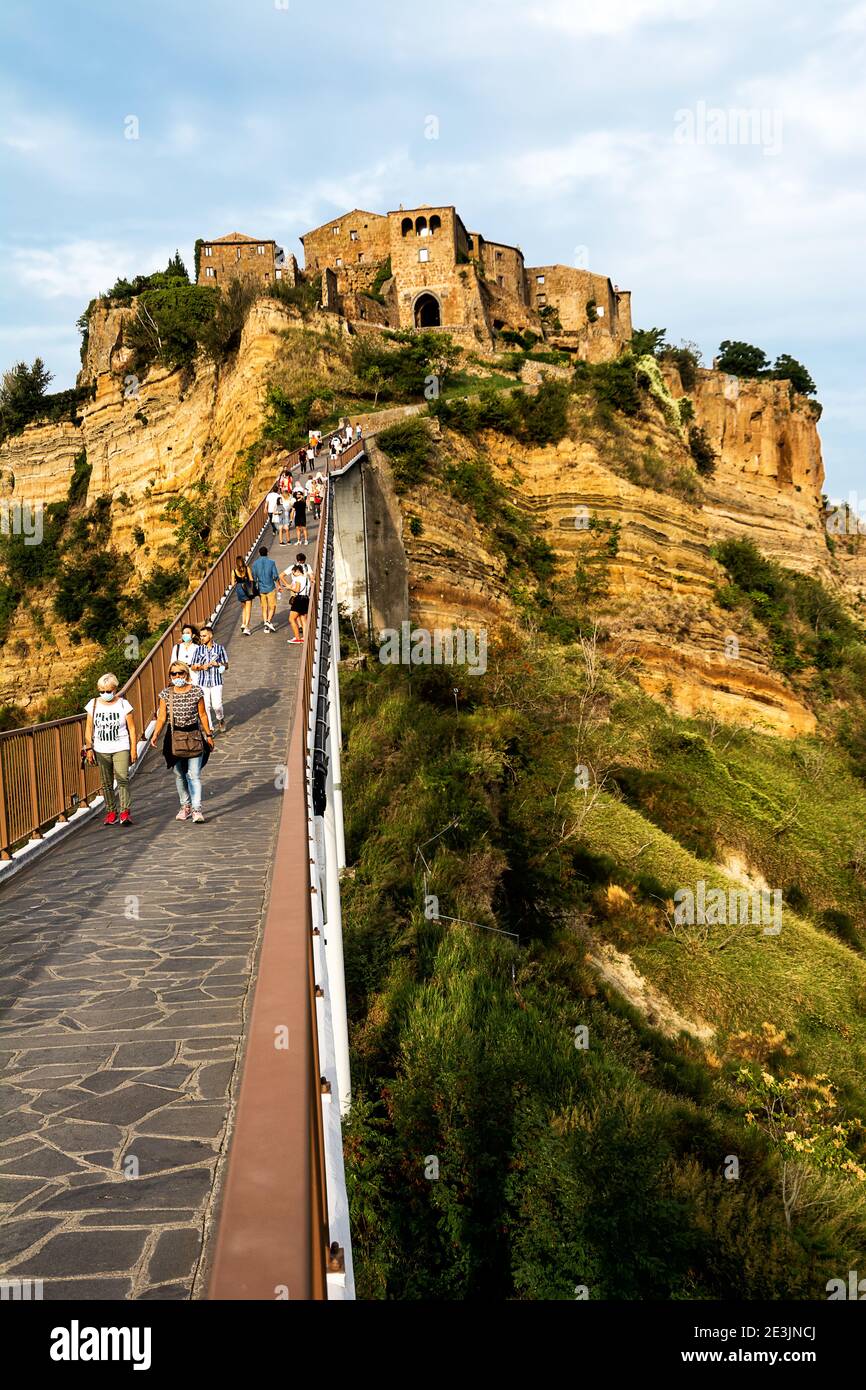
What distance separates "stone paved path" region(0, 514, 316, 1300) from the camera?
10.6 ft

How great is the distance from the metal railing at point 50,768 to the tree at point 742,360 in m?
59.1

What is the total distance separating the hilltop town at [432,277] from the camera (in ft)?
176

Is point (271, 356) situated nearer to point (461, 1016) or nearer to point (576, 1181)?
point (461, 1016)

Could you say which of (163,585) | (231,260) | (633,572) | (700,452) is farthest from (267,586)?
(231,260)

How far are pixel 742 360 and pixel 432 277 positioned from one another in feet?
77.5

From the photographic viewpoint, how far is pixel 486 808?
17781 mm

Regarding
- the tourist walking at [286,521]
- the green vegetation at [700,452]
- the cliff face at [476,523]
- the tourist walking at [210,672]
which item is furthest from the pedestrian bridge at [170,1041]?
the green vegetation at [700,452]

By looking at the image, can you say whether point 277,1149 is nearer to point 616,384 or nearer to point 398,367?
point 616,384

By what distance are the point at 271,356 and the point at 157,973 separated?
33.2 metres

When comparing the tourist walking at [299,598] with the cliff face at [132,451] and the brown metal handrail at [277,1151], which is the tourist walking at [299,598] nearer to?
the brown metal handrail at [277,1151]

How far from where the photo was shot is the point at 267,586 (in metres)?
18.0

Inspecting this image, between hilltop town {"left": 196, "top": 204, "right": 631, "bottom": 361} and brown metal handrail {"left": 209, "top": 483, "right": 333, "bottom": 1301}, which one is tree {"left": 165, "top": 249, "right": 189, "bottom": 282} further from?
brown metal handrail {"left": 209, "top": 483, "right": 333, "bottom": 1301}
